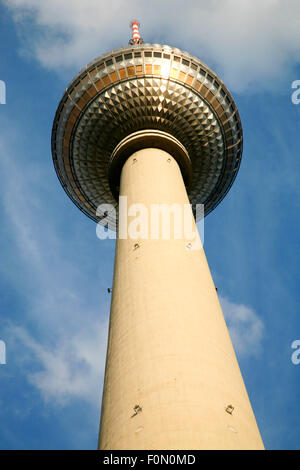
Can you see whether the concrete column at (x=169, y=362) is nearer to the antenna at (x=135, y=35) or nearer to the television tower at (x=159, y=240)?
the television tower at (x=159, y=240)

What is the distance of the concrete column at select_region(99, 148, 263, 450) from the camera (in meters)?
11.9

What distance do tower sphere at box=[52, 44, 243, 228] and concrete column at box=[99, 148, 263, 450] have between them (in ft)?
34.6

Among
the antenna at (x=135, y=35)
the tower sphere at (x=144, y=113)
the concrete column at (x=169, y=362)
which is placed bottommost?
the concrete column at (x=169, y=362)

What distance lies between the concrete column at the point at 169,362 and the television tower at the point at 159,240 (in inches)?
1.4

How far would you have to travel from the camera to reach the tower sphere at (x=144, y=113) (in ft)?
91.4

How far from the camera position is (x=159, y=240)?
19.0 meters

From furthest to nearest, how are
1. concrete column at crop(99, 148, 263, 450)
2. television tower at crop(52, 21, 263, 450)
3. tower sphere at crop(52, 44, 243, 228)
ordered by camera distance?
tower sphere at crop(52, 44, 243, 228)
television tower at crop(52, 21, 263, 450)
concrete column at crop(99, 148, 263, 450)

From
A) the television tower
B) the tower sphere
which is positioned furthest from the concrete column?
the tower sphere

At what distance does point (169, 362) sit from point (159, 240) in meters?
6.37

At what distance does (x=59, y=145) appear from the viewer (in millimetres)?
30984

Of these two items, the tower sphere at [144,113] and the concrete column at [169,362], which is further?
the tower sphere at [144,113]

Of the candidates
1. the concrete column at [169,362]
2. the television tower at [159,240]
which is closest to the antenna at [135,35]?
the television tower at [159,240]

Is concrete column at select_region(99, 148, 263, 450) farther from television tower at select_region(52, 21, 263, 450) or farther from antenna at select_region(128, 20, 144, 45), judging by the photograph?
antenna at select_region(128, 20, 144, 45)
